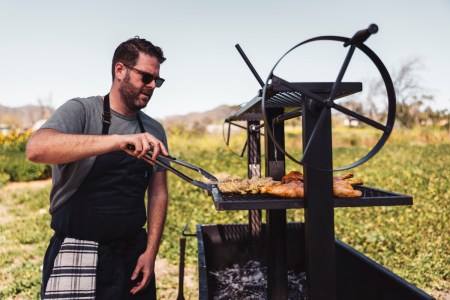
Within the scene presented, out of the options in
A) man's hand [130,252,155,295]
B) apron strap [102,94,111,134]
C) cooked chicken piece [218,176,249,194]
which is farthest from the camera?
man's hand [130,252,155,295]

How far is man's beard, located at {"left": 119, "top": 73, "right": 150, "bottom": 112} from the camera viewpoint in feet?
7.54

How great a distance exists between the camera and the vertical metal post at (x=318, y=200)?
61.4 inches

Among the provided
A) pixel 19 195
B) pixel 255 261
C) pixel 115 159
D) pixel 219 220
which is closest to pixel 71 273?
pixel 115 159

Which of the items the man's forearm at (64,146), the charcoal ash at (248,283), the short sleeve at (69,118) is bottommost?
the charcoal ash at (248,283)

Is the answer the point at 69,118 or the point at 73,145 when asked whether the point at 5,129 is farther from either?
the point at 73,145

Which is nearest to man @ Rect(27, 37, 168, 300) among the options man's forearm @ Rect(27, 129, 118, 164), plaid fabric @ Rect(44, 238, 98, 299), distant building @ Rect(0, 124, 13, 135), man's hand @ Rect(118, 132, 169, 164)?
plaid fabric @ Rect(44, 238, 98, 299)

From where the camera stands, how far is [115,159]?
229cm

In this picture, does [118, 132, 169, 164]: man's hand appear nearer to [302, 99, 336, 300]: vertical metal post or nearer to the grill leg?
[302, 99, 336, 300]: vertical metal post

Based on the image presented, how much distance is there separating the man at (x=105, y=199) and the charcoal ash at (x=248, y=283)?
2.48ft

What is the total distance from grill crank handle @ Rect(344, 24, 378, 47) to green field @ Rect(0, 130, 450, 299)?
143 inches

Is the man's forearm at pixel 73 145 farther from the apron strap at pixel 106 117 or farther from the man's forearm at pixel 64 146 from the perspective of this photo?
the apron strap at pixel 106 117

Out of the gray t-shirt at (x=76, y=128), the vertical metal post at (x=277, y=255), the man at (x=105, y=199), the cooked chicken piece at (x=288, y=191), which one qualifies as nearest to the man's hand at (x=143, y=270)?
the man at (x=105, y=199)

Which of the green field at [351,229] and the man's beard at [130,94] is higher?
the man's beard at [130,94]

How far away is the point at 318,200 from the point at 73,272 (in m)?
1.40
